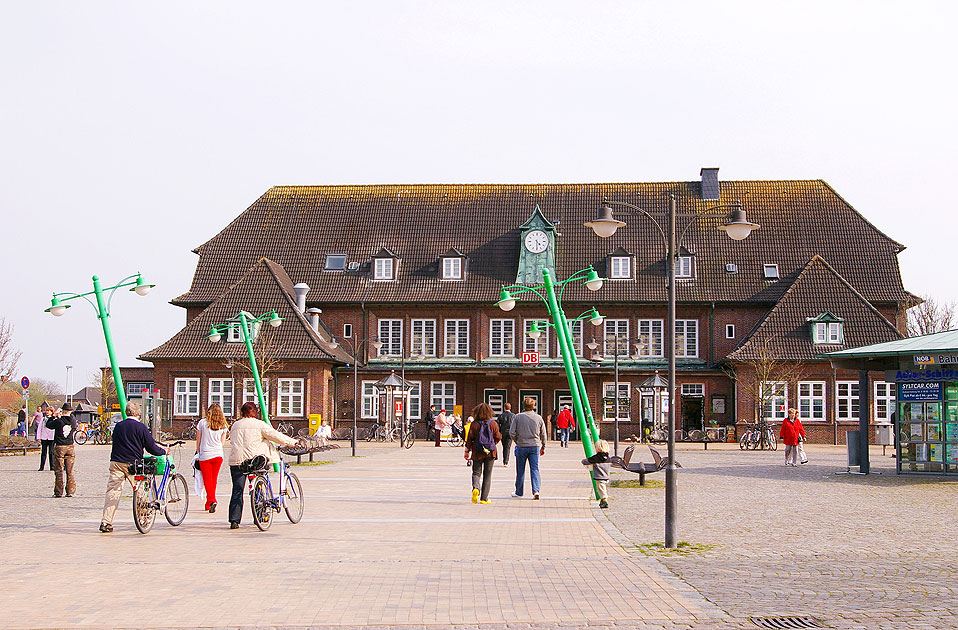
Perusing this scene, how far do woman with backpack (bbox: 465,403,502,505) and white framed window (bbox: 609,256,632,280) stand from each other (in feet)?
127

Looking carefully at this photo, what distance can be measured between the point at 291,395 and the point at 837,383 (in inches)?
1043

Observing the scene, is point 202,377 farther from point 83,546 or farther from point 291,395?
point 83,546

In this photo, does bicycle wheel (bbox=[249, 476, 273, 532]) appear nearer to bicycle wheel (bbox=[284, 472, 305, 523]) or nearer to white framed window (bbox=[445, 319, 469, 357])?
bicycle wheel (bbox=[284, 472, 305, 523])

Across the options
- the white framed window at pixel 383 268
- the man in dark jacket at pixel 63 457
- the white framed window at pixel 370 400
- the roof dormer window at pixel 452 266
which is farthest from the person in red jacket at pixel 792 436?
the white framed window at pixel 383 268

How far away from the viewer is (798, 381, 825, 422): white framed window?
53.0 m

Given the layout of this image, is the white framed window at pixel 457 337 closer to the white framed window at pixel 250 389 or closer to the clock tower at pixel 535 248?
the clock tower at pixel 535 248

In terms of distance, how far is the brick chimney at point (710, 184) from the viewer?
60.8 meters

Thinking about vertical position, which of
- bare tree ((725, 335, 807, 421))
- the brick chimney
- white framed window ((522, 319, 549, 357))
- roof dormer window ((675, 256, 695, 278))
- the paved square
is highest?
the brick chimney

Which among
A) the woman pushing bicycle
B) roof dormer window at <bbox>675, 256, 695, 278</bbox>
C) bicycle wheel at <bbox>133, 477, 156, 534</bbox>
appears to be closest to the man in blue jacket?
bicycle wheel at <bbox>133, 477, 156, 534</bbox>

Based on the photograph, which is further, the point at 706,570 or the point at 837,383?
the point at 837,383

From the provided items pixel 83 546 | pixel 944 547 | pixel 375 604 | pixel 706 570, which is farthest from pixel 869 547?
pixel 83 546

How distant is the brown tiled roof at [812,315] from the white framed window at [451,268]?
48.7 feet

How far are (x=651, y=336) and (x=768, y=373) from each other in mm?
7282

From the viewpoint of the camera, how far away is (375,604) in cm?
949
